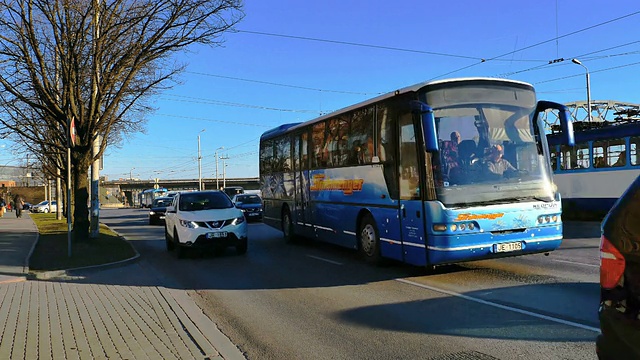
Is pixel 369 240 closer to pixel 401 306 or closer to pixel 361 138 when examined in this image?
pixel 361 138

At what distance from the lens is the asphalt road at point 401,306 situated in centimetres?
513

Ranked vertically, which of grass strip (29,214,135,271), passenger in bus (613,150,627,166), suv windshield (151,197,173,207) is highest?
passenger in bus (613,150,627,166)

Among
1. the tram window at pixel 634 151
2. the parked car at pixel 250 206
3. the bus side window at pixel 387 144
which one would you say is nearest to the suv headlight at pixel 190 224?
the bus side window at pixel 387 144

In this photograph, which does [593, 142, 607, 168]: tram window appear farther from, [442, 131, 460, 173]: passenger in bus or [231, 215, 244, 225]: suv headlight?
[231, 215, 244, 225]: suv headlight

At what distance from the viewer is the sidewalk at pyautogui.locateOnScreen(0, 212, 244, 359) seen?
5.24m

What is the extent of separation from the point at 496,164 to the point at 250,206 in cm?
2010

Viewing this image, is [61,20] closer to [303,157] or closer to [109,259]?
[109,259]

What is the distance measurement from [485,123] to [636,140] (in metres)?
11.4

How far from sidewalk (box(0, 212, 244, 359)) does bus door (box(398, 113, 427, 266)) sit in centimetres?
360

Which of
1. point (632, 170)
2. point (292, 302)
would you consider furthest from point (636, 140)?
point (292, 302)

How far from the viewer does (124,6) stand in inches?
577

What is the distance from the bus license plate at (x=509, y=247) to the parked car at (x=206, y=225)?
6.75m

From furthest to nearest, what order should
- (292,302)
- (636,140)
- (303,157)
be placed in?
(636,140) < (303,157) < (292,302)

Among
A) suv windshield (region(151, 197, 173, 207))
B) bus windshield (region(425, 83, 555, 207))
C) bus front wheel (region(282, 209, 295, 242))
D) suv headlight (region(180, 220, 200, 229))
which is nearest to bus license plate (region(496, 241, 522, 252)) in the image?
bus windshield (region(425, 83, 555, 207))
